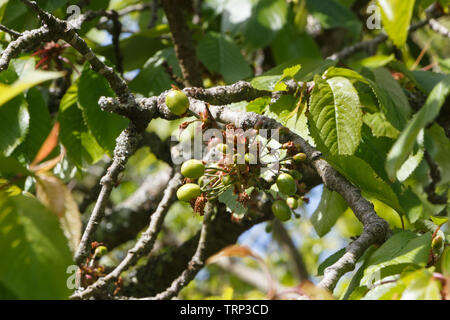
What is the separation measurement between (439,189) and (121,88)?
1286mm

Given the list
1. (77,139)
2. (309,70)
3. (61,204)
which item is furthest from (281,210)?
(77,139)

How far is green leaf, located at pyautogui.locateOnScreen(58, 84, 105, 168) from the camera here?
1.50 m

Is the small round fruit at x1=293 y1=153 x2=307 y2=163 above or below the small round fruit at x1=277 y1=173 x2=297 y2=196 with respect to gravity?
above

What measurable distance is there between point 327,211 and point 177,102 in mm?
582

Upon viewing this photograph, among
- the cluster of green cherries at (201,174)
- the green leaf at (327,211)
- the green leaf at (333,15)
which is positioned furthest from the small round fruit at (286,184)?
the green leaf at (333,15)

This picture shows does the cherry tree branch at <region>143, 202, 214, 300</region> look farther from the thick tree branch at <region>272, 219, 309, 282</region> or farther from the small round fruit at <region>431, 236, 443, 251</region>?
the thick tree branch at <region>272, 219, 309, 282</region>

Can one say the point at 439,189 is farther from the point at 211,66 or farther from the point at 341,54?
the point at 211,66

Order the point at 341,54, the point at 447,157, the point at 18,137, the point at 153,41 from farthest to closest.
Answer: the point at 341,54 → the point at 153,41 → the point at 447,157 → the point at 18,137

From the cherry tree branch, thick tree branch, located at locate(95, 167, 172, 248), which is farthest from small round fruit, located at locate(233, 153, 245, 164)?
thick tree branch, located at locate(95, 167, 172, 248)

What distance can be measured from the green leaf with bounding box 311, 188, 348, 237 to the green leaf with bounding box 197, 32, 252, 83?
648 millimetres

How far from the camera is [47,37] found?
1.09 metres

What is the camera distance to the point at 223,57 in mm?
1915

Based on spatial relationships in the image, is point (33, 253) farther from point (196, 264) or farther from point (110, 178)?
point (196, 264)
